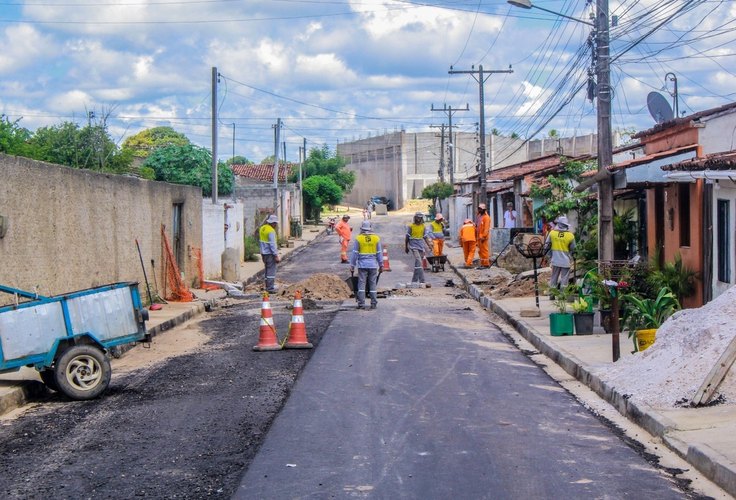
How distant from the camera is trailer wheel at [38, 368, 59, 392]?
34.9 feet

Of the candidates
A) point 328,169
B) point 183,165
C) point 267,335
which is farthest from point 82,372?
point 328,169

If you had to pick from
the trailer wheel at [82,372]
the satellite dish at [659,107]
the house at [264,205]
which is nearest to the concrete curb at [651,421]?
the trailer wheel at [82,372]

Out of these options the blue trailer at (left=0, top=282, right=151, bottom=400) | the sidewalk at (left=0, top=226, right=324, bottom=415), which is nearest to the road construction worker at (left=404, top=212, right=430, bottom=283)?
the sidewalk at (left=0, top=226, right=324, bottom=415)

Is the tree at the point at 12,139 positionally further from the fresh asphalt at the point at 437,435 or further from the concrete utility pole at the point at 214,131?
the fresh asphalt at the point at 437,435

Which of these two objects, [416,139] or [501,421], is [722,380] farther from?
[416,139]

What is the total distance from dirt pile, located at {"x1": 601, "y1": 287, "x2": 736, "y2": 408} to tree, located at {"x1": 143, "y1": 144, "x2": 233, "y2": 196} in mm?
35666

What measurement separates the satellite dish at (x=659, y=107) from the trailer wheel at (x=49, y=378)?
46.6 feet

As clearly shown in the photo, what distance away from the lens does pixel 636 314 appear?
1384 cm

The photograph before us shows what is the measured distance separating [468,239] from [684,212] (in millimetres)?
15133

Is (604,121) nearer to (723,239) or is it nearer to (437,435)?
(723,239)

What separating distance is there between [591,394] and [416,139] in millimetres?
91985

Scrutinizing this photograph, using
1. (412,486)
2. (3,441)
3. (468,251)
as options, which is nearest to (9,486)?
→ (3,441)

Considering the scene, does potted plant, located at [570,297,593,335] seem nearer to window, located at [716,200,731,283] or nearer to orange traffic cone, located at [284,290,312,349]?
window, located at [716,200,731,283]

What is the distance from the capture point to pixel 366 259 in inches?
762
